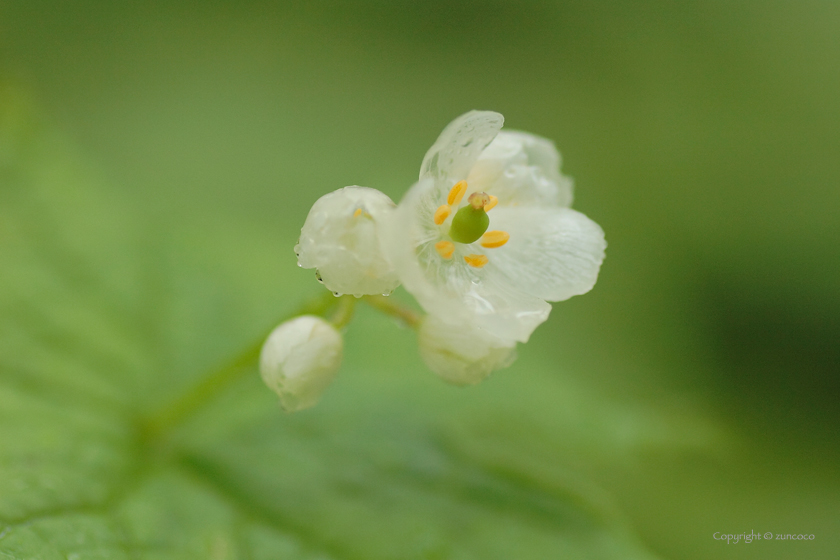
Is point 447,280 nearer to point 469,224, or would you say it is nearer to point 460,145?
point 469,224

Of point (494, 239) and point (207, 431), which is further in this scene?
point (207, 431)

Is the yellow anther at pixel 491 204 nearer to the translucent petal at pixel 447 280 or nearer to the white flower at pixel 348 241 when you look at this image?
the translucent petal at pixel 447 280

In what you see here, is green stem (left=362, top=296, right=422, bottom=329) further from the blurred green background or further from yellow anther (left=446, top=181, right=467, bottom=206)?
the blurred green background

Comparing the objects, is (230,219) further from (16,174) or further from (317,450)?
(317,450)

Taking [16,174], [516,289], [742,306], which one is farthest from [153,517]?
[742,306]

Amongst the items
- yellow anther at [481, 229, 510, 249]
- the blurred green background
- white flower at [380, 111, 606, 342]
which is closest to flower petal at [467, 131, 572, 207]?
white flower at [380, 111, 606, 342]

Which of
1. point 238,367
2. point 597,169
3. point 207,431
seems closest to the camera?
point 238,367


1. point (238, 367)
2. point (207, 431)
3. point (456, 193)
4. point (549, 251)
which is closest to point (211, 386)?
point (238, 367)

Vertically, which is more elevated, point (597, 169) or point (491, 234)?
point (597, 169)
